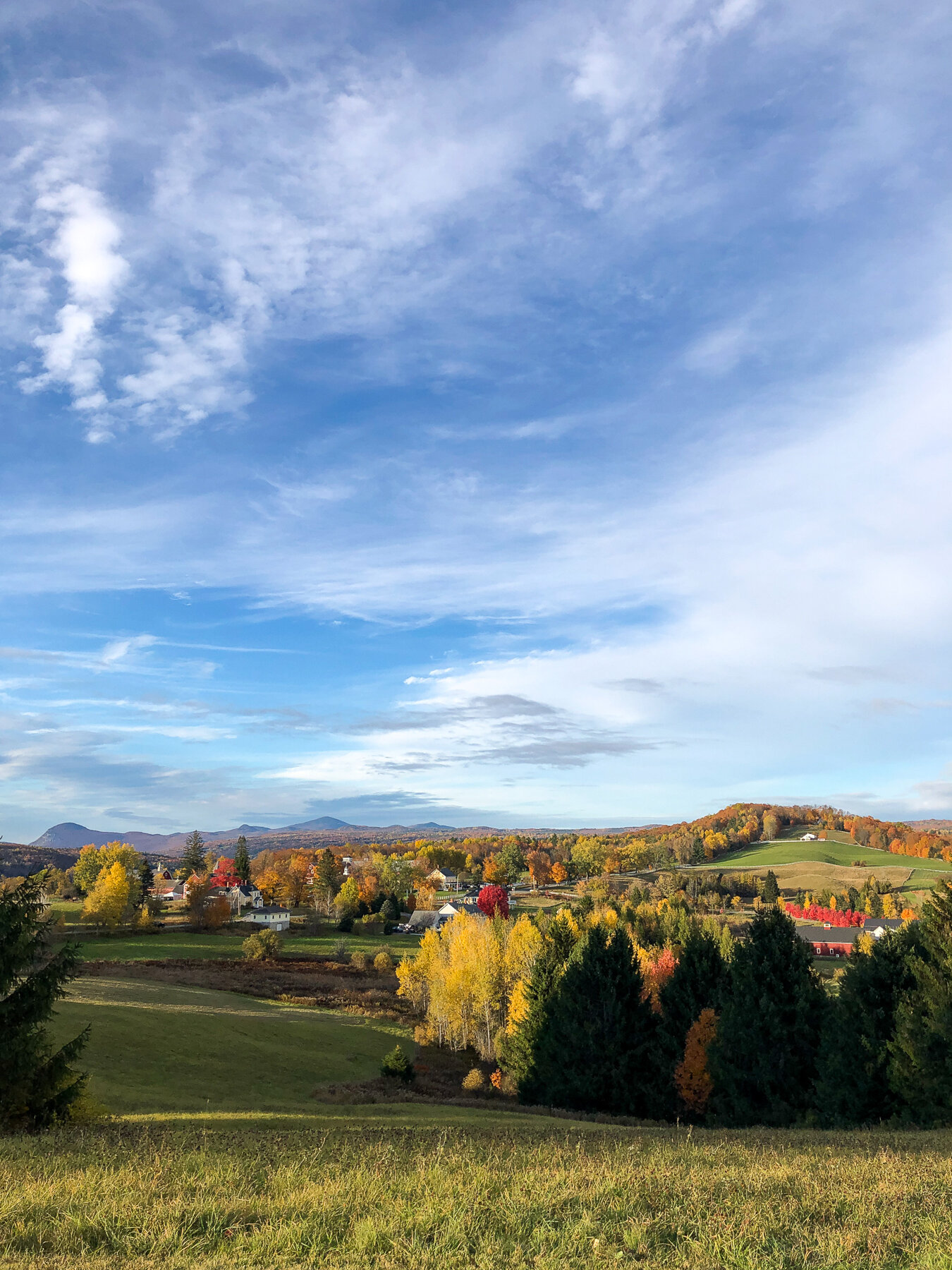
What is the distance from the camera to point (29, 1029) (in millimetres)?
18406

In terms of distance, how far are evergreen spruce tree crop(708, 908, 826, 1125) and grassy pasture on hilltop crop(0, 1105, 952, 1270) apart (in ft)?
83.1

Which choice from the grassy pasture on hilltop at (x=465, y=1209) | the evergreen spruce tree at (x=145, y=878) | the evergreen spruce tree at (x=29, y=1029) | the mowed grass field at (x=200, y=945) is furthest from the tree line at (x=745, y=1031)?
the evergreen spruce tree at (x=145, y=878)

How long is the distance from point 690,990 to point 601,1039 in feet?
28.3

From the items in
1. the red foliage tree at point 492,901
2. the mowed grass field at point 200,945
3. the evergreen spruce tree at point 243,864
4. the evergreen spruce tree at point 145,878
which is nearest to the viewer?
the mowed grass field at point 200,945

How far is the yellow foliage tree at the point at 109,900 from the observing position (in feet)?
306

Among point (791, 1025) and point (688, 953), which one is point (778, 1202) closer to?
point (791, 1025)

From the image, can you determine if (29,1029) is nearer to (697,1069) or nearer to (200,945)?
(697,1069)

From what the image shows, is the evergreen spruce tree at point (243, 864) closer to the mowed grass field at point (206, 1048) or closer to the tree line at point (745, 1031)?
the mowed grass field at point (206, 1048)

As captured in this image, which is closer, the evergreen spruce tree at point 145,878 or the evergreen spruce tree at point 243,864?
the evergreen spruce tree at point 145,878

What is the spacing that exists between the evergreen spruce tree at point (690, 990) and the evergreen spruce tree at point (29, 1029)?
35.2 metres

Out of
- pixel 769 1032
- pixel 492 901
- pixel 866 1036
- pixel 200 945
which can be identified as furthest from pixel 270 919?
pixel 866 1036

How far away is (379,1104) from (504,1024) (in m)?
33.8

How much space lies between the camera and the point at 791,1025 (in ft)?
114

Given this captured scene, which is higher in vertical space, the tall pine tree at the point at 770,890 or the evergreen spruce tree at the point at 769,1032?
the evergreen spruce tree at the point at 769,1032
